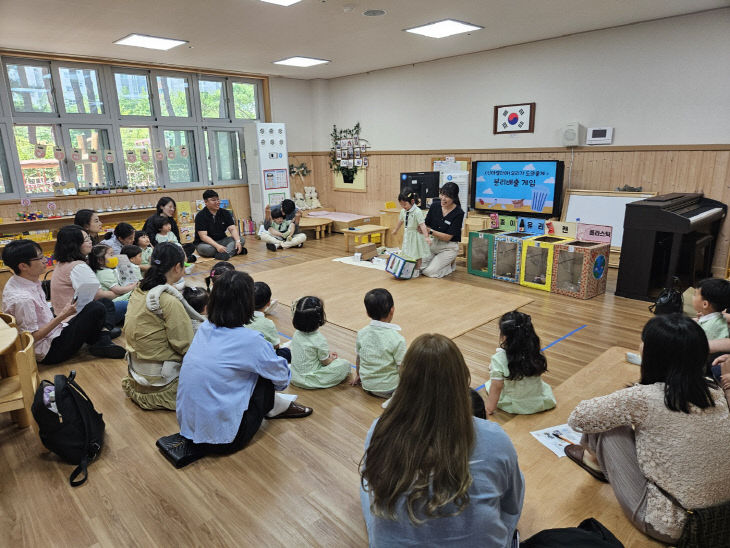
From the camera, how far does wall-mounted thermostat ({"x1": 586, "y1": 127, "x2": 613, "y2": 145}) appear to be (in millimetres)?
5895

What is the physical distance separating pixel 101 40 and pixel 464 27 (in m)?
4.50

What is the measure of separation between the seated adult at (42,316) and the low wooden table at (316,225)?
5069 millimetres

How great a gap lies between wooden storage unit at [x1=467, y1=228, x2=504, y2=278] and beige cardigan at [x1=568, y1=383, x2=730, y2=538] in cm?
405

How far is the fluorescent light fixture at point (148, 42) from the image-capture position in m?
5.77

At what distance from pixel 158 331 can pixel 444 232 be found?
12.7ft

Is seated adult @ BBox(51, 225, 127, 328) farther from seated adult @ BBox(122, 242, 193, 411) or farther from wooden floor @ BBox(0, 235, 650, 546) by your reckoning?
seated adult @ BBox(122, 242, 193, 411)

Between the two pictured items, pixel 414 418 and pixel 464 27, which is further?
pixel 464 27

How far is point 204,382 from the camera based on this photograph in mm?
Answer: 2217

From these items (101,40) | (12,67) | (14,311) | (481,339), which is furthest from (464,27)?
(12,67)

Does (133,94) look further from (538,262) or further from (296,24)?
(538,262)

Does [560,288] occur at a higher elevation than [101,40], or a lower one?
lower

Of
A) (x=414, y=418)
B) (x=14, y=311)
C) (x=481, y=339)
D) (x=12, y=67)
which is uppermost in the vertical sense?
(x=12, y=67)

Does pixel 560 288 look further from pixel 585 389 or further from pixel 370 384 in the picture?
pixel 370 384

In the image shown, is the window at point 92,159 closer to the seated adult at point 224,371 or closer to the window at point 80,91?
the window at point 80,91
